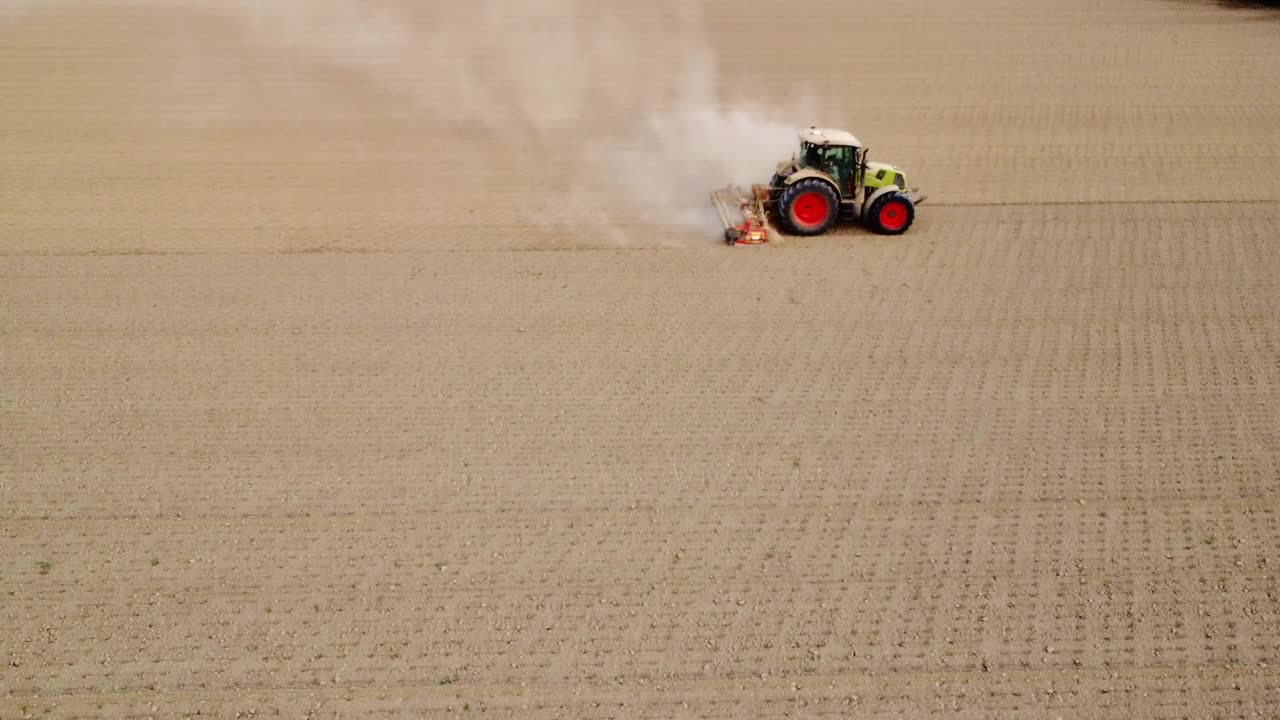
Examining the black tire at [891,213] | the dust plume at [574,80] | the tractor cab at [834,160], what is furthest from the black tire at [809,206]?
the dust plume at [574,80]

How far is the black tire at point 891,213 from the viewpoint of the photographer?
1413 cm

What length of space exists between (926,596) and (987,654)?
27.0 inches

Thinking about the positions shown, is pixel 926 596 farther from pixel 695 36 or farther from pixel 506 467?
pixel 695 36

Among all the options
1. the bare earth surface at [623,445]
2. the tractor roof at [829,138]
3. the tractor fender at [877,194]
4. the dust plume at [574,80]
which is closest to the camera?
the bare earth surface at [623,445]

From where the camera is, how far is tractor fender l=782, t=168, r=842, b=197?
550 inches

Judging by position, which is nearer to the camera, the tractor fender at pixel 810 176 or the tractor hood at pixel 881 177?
the tractor fender at pixel 810 176

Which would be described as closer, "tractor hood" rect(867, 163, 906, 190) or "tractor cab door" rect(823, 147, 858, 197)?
"tractor cab door" rect(823, 147, 858, 197)

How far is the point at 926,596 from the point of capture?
25.4ft

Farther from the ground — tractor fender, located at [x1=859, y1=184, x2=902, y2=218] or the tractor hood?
the tractor hood

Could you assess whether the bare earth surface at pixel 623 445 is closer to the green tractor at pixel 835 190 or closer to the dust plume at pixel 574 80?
the green tractor at pixel 835 190

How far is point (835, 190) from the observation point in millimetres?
14094

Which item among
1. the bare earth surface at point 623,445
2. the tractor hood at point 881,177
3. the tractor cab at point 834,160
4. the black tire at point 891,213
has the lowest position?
the bare earth surface at point 623,445

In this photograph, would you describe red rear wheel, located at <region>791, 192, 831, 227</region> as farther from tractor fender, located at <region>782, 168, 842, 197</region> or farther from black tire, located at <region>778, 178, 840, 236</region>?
tractor fender, located at <region>782, 168, 842, 197</region>

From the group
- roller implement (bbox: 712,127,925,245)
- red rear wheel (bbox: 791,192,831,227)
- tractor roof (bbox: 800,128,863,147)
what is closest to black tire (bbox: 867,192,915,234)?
roller implement (bbox: 712,127,925,245)
